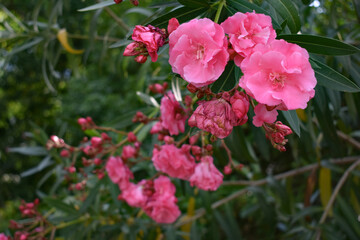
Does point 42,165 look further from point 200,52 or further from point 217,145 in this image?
point 200,52

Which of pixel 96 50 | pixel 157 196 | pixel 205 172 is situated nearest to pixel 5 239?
pixel 157 196

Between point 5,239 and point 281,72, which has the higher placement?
point 281,72

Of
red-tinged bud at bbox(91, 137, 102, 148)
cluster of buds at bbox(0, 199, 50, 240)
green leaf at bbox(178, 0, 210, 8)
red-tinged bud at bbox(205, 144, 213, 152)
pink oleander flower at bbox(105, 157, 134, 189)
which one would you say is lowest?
cluster of buds at bbox(0, 199, 50, 240)

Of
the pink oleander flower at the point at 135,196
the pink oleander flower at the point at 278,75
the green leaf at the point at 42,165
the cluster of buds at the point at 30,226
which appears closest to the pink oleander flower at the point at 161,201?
the pink oleander flower at the point at 135,196

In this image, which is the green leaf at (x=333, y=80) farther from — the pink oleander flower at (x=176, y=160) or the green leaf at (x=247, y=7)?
the pink oleander flower at (x=176, y=160)

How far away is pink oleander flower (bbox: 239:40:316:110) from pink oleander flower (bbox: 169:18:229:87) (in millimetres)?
45

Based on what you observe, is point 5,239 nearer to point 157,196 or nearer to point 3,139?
point 157,196

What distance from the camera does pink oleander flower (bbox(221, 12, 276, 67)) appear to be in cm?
56

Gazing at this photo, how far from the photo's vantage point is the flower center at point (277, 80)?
549mm

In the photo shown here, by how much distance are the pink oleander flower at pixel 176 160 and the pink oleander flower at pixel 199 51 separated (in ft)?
1.37

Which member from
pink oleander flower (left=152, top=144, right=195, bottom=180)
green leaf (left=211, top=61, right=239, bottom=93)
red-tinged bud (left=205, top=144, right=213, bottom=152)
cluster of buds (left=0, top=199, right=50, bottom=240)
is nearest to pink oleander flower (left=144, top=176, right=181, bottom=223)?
pink oleander flower (left=152, top=144, right=195, bottom=180)

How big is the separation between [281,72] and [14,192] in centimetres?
392

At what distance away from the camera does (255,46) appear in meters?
0.55

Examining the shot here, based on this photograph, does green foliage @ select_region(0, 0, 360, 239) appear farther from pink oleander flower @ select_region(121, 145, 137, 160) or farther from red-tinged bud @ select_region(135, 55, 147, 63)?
pink oleander flower @ select_region(121, 145, 137, 160)
